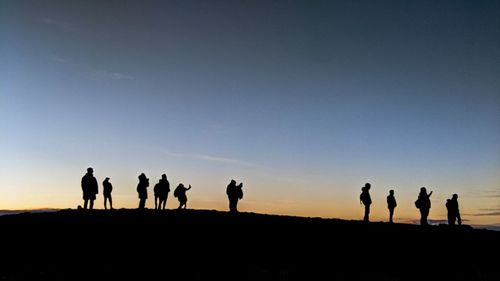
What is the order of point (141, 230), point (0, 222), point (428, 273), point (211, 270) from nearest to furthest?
point (211, 270) < point (428, 273) < point (141, 230) < point (0, 222)

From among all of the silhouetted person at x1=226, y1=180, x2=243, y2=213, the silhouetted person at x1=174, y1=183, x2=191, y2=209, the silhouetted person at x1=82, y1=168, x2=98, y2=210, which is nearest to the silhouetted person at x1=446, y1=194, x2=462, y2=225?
the silhouetted person at x1=226, y1=180, x2=243, y2=213

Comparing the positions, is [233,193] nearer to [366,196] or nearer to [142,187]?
[142,187]

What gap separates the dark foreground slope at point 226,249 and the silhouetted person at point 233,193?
6.72 feet

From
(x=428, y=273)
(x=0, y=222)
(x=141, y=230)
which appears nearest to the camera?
(x=428, y=273)

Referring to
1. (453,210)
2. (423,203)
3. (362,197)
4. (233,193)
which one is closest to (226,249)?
(233,193)

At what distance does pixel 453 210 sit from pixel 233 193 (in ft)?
49.6

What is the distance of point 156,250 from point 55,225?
6.96 m

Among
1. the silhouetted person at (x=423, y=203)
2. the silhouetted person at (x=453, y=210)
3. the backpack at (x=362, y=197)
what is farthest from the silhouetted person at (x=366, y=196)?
the silhouetted person at (x=453, y=210)

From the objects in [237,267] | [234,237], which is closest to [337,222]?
[234,237]

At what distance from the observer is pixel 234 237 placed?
26.3m

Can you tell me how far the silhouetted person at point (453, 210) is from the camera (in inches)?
1331

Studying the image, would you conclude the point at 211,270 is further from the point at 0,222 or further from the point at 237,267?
the point at 0,222

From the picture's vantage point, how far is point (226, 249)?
24.2 meters

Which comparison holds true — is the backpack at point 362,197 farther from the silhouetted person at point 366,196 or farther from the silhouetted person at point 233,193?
the silhouetted person at point 233,193
